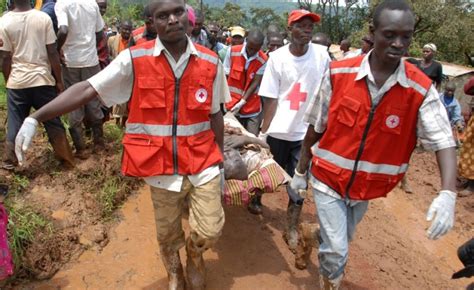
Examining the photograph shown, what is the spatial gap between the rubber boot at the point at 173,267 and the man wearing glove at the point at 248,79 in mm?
2398

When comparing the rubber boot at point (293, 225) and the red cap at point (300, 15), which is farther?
the rubber boot at point (293, 225)

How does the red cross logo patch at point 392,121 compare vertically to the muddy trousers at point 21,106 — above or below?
above

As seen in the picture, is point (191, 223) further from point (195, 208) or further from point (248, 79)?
point (248, 79)

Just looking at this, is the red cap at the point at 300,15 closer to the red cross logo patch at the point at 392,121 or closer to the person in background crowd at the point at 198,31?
the red cross logo patch at the point at 392,121

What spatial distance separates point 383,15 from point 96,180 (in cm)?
331

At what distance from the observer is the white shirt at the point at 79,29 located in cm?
462

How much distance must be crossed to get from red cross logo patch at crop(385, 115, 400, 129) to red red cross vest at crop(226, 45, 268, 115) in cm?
279

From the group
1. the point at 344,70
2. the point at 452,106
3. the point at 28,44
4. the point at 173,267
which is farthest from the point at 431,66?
the point at 28,44

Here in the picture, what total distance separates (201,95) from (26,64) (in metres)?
2.53

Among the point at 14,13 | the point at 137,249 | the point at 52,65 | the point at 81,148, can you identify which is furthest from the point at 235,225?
the point at 14,13

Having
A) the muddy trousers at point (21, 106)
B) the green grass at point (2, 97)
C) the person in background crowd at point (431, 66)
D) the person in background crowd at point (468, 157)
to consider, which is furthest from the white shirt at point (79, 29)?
the person in background crowd at point (431, 66)

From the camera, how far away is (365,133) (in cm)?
242

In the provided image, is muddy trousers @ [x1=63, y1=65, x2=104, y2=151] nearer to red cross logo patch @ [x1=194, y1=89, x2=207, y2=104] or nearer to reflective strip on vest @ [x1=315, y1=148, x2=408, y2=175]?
red cross logo patch @ [x1=194, y1=89, x2=207, y2=104]

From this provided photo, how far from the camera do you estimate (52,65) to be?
13.8ft
